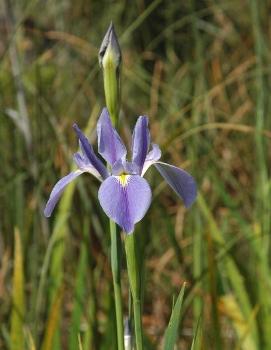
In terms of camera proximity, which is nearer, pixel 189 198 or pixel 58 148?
pixel 189 198

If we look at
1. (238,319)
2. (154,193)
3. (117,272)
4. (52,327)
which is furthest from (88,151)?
(154,193)

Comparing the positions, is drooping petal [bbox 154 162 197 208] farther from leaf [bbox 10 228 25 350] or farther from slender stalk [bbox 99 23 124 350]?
leaf [bbox 10 228 25 350]

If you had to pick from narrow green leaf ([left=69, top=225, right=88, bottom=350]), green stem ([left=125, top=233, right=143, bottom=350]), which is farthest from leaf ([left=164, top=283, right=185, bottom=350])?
narrow green leaf ([left=69, top=225, right=88, bottom=350])

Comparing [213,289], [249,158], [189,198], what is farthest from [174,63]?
[189,198]

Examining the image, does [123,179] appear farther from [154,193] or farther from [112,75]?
[154,193]

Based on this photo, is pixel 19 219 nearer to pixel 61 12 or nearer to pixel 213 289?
pixel 213 289

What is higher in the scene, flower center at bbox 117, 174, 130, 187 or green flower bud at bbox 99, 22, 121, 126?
green flower bud at bbox 99, 22, 121, 126

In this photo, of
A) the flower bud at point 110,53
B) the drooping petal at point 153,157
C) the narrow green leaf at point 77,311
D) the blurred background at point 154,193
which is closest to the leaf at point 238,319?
the blurred background at point 154,193
